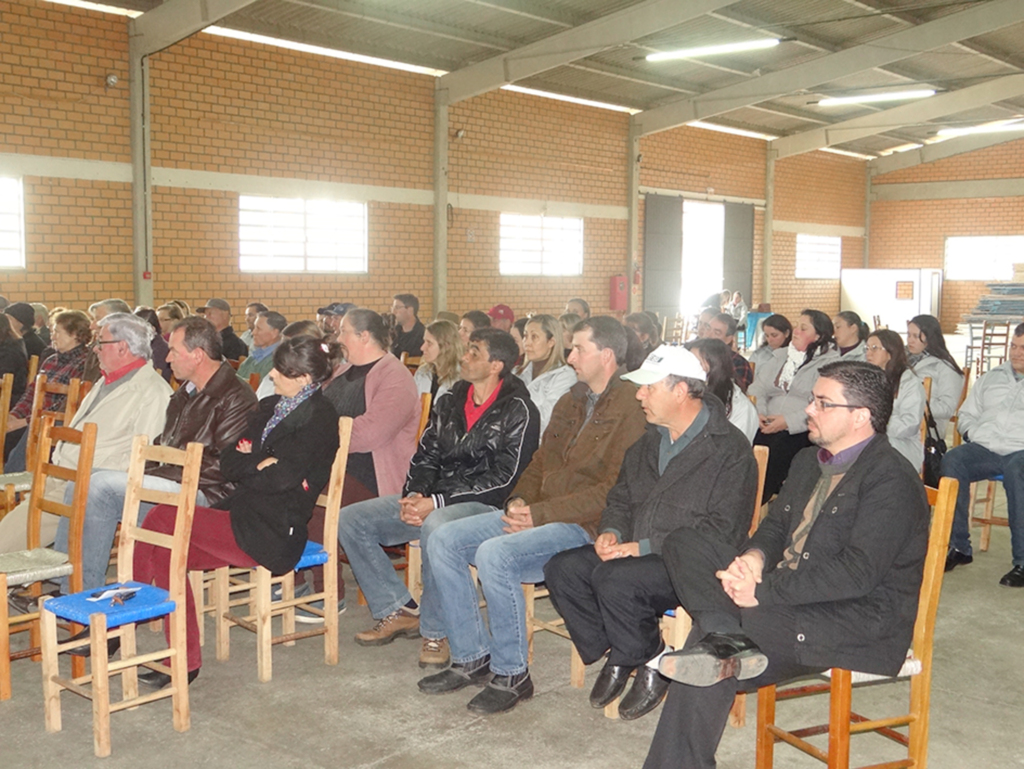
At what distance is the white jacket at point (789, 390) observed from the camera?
511 cm

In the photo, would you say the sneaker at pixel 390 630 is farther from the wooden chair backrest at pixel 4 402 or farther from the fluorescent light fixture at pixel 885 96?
the fluorescent light fixture at pixel 885 96

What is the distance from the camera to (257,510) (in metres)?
3.37

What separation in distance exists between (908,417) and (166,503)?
3.29 meters

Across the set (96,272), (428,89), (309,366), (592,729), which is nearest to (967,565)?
(592,729)

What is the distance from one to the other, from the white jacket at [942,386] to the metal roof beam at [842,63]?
7.00 metres

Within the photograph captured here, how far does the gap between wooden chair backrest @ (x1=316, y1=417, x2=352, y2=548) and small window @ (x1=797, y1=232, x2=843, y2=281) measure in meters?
17.0

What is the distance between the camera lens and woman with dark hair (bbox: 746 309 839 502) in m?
5.11

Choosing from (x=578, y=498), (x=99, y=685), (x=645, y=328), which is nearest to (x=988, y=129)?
(x=645, y=328)

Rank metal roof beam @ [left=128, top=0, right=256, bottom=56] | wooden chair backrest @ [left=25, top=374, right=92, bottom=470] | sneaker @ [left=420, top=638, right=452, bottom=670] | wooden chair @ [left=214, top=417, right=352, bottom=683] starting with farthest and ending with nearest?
metal roof beam @ [left=128, top=0, right=256, bottom=56] < wooden chair backrest @ [left=25, top=374, right=92, bottom=470] < sneaker @ [left=420, top=638, right=452, bottom=670] < wooden chair @ [left=214, top=417, right=352, bottom=683]

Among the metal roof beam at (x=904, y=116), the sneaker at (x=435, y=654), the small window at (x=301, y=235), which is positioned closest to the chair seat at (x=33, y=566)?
the sneaker at (x=435, y=654)

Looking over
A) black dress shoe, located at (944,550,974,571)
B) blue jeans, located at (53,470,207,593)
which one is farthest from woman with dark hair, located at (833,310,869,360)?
blue jeans, located at (53,470,207,593)

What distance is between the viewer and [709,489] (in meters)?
2.93

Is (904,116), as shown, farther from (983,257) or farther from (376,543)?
(376,543)

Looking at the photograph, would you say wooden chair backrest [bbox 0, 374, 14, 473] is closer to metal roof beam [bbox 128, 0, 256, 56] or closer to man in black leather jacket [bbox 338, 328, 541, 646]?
man in black leather jacket [bbox 338, 328, 541, 646]
